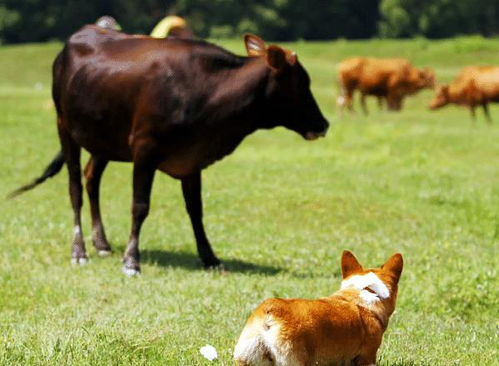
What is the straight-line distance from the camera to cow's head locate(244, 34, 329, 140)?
9953 mm

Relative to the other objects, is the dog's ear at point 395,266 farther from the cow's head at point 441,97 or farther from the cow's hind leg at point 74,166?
the cow's head at point 441,97

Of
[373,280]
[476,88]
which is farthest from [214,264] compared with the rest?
[476,88]

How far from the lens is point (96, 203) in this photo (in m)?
11.4

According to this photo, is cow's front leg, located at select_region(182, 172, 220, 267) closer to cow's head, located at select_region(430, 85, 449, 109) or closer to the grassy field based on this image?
the grassy field

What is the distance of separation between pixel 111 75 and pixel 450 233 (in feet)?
14.3

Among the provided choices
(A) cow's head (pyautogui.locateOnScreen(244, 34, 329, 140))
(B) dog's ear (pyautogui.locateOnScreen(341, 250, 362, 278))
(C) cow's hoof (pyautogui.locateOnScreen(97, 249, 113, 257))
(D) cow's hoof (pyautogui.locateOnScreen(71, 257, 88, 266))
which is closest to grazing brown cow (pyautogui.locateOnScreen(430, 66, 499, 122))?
(C) cow's hoof (pyautogui.locateOnScreen(97, 249, 113, 257))

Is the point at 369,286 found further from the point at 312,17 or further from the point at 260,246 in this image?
the point at 312,17

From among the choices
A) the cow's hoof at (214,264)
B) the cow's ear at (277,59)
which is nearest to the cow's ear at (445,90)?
the cow's hoof at (214,264)

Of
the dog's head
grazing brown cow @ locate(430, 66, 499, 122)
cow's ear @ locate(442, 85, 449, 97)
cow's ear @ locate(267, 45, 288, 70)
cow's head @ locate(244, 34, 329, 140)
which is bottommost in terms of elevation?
cow's ear @ locate(442, 85, 449, 97)

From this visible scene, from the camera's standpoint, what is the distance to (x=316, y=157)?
64.0 ft

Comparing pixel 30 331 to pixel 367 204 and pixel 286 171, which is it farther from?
pixel 286 171

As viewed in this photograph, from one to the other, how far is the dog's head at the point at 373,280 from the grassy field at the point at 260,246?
18.9 inches

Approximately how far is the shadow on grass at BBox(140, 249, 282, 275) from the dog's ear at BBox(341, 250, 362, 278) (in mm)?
4062

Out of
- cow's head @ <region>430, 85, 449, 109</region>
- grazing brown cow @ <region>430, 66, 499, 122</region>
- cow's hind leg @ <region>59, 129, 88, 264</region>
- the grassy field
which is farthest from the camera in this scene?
cow's head @ <region>430, 85, 449, 109</region>
